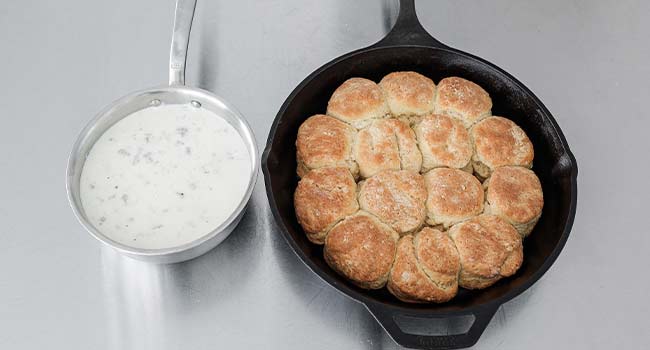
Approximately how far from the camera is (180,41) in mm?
1650

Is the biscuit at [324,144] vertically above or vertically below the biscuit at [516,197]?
above

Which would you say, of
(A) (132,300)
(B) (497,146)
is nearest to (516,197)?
(B) (497,146)

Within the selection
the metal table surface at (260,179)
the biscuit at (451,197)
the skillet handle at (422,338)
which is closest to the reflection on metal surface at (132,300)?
the metal table surface at (260,179)

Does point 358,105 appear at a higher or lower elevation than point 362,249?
higher

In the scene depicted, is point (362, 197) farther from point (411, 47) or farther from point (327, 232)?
point (411, 47)

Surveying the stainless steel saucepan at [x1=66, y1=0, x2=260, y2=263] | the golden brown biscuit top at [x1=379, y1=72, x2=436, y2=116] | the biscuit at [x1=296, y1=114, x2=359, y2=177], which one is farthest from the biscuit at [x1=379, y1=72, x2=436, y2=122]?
the stainless steel saucepan at [x1=66, y1=0, x2=260, y2=263]

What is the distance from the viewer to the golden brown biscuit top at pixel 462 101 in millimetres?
1580

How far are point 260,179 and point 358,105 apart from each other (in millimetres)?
336

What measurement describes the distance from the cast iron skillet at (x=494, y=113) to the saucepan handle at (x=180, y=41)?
0.30 meters

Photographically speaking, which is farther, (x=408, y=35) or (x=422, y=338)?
(x=408, y=35)

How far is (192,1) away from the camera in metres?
1.68

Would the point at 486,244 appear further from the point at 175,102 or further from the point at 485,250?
the point at 175,102

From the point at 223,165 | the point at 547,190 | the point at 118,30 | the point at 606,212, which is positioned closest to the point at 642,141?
the point at 606,212

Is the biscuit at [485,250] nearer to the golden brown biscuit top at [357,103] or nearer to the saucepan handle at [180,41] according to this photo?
the golden brown biscuit top at [357,103]
